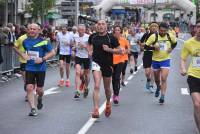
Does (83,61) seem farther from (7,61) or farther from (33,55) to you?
(7,61)

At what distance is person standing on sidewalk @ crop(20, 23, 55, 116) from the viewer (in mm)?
11183

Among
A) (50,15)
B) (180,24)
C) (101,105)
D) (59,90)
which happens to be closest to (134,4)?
(50,15)

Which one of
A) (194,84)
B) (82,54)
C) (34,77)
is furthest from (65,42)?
(194,84)

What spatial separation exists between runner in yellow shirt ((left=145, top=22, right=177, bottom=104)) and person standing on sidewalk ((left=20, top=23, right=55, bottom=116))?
3054 millimetres

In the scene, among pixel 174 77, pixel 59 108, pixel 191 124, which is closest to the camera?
pixel 191 124

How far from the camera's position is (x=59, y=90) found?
16359 millimetres

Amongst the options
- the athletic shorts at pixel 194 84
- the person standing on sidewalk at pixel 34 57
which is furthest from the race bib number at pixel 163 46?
the athletic shorts at pixel 194 84

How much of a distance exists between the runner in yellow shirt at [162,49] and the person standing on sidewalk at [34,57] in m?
3.05

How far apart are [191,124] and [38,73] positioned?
3071 millimetres

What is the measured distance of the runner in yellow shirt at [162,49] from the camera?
13258mm

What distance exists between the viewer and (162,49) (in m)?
13.5

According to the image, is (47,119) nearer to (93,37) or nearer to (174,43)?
(93,37)

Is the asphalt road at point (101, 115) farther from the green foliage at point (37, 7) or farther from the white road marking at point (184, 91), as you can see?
the green foliage at point (37, 7)

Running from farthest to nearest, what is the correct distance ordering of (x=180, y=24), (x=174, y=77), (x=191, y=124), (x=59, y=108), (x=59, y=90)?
(x=180, y=24), (x=174, y=77), (x=59, y=90), (x=59, y=108), (x=191, y=124)
